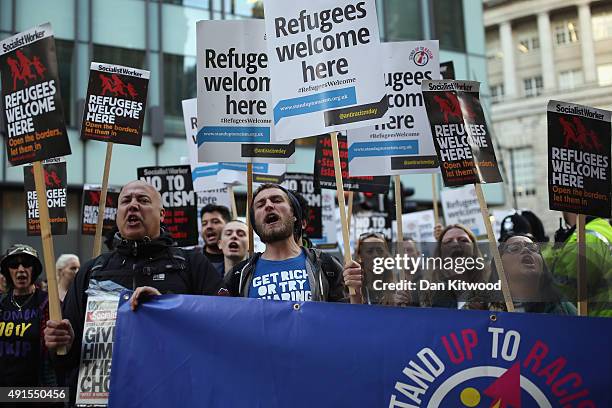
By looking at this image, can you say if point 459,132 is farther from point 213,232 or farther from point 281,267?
point 213,232

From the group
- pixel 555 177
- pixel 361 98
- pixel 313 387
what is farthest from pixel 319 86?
pixel 313 387

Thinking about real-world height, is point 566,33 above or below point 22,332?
above

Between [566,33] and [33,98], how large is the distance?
40.7m

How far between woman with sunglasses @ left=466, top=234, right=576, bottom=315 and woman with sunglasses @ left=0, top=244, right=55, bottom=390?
2927 millimetres

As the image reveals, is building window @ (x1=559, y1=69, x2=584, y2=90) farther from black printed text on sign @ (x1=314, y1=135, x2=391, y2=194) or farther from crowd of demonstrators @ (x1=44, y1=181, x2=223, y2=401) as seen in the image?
crowd of demonstrators @ (x1=44, y1=181, x2=223, y2=401)

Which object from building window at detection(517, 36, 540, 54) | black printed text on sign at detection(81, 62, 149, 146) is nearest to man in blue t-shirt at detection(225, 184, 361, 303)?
black printed text on sign at detection(81, 62, 149, 146)

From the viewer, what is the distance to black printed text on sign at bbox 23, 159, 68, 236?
657 centimetres

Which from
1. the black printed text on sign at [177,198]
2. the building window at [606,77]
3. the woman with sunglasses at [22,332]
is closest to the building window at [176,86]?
the building window at [606,77]

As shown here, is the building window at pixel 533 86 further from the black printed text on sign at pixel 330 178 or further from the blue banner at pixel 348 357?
the blue banner at pixel 348 357

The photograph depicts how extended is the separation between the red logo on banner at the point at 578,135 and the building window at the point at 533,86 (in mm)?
42020

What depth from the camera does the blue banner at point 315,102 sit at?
14.8 ft

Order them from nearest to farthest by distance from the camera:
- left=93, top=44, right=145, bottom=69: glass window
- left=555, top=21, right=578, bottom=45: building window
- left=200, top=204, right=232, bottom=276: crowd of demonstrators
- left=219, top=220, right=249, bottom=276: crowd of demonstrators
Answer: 1. left=219, top=220, right=249, bottom=276: crowd of demonstrators
2. left=200, top=204, right=232, bottom=276: crowd of demonstrators
3. left=93, top=44, right=145, bottom=69: glass window
4. left=555, top=21, right=578, bottom=45: building window

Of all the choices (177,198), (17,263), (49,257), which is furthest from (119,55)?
(49,257)

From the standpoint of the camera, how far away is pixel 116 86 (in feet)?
18.5
